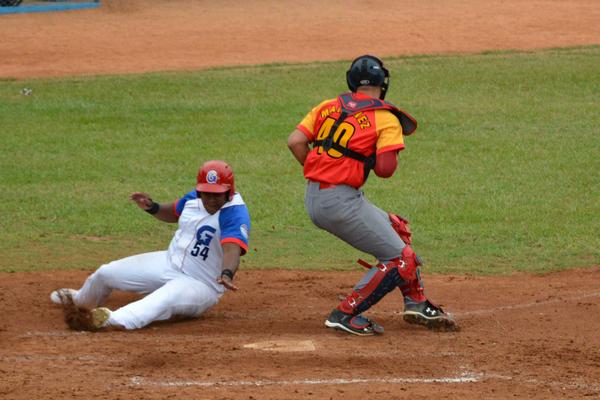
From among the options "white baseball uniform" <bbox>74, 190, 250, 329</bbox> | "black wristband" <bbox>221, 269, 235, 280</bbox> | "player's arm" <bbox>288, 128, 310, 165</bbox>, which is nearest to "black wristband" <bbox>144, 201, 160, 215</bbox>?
"white baseball uniform" <bbox>74, 190, 250, 329</bbox>

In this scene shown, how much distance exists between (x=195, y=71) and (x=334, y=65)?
2444 mm

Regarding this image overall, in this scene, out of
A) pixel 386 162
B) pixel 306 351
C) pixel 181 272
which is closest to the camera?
pixel 306 351

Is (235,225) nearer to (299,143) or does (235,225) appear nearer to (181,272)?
(181,272)

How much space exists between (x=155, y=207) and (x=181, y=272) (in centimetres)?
58

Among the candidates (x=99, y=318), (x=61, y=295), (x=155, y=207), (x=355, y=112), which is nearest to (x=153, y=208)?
(x=155, y=207)

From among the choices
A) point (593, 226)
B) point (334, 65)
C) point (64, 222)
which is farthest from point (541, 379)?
point (334, 65)

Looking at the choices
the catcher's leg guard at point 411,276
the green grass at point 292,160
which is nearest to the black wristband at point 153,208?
the catcher's leg guard at point 411,276

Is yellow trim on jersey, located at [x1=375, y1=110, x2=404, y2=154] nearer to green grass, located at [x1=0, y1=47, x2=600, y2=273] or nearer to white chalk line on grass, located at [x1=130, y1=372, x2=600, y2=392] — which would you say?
white chalk line on grass, located at [x1=130, y1=372, x2=600, y2=392]

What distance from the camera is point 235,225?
7953 mm

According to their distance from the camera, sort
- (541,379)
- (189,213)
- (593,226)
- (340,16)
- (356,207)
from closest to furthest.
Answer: (541,379) < (356,207) < (189,213) < (593,226) < (340,16)

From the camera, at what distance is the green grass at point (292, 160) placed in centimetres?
1123

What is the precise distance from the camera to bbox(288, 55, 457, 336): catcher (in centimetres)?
762

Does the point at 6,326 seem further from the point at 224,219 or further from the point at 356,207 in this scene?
the point at 356,207

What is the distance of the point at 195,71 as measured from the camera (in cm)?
2002
